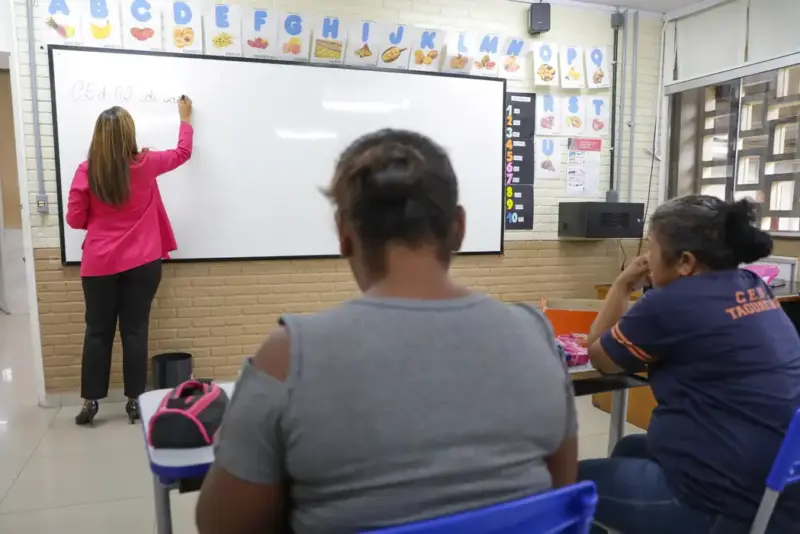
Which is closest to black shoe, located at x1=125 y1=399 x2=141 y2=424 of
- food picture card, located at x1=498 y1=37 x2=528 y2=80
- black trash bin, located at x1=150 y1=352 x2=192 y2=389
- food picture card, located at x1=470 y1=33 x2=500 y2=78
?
black trash bin, located at x1=150 y1=352 x2=192 y2=389

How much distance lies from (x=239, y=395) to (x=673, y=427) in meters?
1.06

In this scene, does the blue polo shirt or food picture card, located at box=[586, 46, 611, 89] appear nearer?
the blue polo shirt

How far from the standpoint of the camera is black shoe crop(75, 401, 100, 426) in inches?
120

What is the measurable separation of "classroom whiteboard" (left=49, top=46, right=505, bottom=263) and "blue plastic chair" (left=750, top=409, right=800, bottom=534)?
94.9 inches

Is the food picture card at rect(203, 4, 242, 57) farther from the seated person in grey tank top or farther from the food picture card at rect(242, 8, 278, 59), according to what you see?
the seated person in grey tank top

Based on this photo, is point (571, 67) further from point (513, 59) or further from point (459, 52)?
point (459, 52)

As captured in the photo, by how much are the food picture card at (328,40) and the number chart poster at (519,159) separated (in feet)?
4.03

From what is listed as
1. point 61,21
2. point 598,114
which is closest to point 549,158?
point 598,114

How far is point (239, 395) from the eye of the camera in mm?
687

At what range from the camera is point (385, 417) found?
2.23ft

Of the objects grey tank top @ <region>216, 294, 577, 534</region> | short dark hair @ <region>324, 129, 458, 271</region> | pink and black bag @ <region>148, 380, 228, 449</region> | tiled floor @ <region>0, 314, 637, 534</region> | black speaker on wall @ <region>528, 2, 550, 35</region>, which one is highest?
black speaker on wall @ <region>528, 2, 550, 35</region>

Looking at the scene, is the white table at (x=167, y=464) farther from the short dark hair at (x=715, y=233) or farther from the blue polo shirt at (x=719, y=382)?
the short dark hair at (x=715, y=233)

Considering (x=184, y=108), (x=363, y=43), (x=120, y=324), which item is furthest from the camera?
(x=363, y=43)

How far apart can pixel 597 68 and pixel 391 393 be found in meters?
4.16
